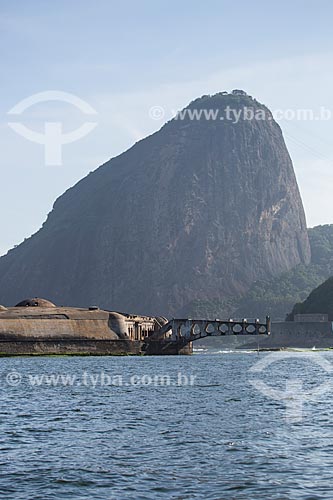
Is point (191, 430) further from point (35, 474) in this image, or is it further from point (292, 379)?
point (292, 379)

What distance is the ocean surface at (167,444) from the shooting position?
2836cm

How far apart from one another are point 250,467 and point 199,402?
23385 millimetres

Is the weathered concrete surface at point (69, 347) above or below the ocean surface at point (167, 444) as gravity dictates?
above

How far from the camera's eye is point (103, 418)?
152 ft

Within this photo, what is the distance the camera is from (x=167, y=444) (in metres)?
36.6
